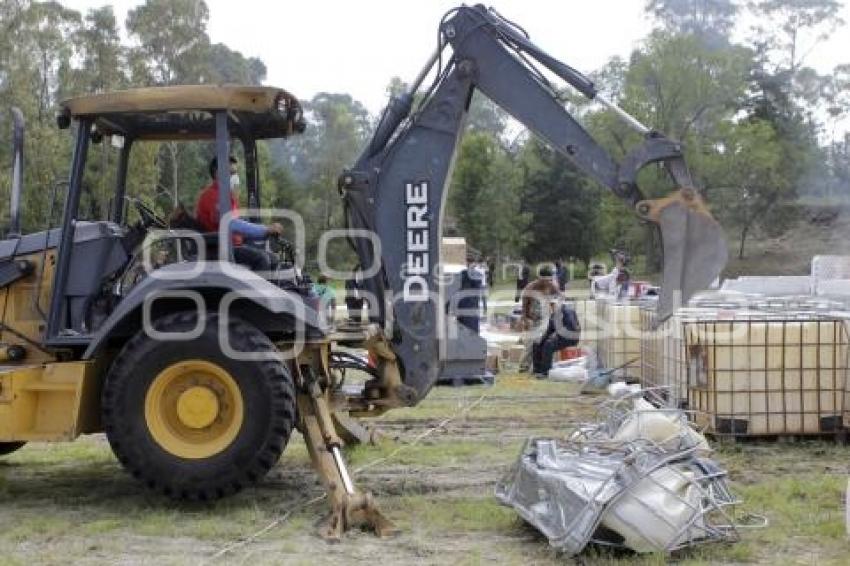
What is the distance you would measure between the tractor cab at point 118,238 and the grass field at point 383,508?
1.17m

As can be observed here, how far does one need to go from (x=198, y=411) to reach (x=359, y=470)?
1.70 m

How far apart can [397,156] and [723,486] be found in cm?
336

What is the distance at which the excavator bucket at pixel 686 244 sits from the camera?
7.28m

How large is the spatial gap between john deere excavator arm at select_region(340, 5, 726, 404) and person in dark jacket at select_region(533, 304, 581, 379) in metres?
7.25

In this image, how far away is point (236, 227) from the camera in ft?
23.5

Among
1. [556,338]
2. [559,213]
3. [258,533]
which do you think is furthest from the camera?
[559,213]

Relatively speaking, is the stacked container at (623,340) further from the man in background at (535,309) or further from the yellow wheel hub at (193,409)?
the yellow wheel hub at (193,409)

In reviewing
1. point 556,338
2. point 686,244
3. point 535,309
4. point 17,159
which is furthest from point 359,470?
point 535,309

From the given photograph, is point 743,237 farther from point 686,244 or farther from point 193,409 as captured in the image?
point 193,409

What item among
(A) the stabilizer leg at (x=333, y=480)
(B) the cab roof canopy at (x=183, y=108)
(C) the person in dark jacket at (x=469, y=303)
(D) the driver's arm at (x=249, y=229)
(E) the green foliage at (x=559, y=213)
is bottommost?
(A) the stabilizer leg at (x=333, y=480)

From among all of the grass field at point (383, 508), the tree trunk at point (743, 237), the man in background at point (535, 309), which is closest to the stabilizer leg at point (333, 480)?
the grass field at point (383, 508)

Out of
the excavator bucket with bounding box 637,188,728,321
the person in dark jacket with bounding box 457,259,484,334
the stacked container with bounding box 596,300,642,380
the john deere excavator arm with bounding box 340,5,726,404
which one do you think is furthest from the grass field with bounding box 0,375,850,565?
the person in dark jacket with bounding box 457,259,484,334

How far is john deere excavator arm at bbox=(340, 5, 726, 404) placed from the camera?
7.70 meters

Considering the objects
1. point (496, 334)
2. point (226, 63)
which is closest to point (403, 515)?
point (496, 334)
